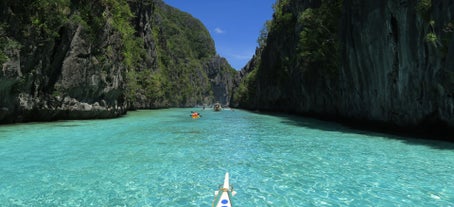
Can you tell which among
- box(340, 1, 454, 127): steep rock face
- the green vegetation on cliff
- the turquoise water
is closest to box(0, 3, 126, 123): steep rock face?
the turquoise water

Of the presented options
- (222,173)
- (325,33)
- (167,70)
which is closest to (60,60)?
(222,173)

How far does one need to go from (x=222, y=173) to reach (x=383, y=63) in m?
16.6

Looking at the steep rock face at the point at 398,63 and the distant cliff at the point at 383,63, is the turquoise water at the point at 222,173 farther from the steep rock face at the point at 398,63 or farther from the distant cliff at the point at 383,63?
the distant cliff at the point at 383,63

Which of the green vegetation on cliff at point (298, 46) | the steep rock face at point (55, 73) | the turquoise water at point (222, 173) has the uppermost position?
the green vegetation on cliff at point (298, 46)

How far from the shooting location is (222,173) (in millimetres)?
9773

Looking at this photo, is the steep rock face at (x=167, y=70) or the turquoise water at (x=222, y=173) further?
the steep rock face at (x=167, y=70)

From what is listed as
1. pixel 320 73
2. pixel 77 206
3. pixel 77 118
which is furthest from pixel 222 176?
pixel 320 73

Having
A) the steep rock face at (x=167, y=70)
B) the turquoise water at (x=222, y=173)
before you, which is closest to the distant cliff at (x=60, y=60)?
the turquoise water at (x=222, y=173)

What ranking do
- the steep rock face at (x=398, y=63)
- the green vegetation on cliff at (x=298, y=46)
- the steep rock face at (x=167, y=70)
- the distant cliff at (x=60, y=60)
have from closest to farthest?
the steep rock face at (x=398, y=63)
the distant cliff at (x=60, y=60)
the green vegetation on cliff at (x=298, y=46)
the steep rock face at (x=167, y=70)

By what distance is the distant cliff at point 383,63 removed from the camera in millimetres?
16250

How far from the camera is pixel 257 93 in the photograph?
84688 millimetres

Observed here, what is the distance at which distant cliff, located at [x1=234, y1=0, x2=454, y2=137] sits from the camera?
16250 mm

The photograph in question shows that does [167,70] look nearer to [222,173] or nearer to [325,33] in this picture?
[325,33]

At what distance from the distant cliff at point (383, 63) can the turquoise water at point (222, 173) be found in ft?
10.6
